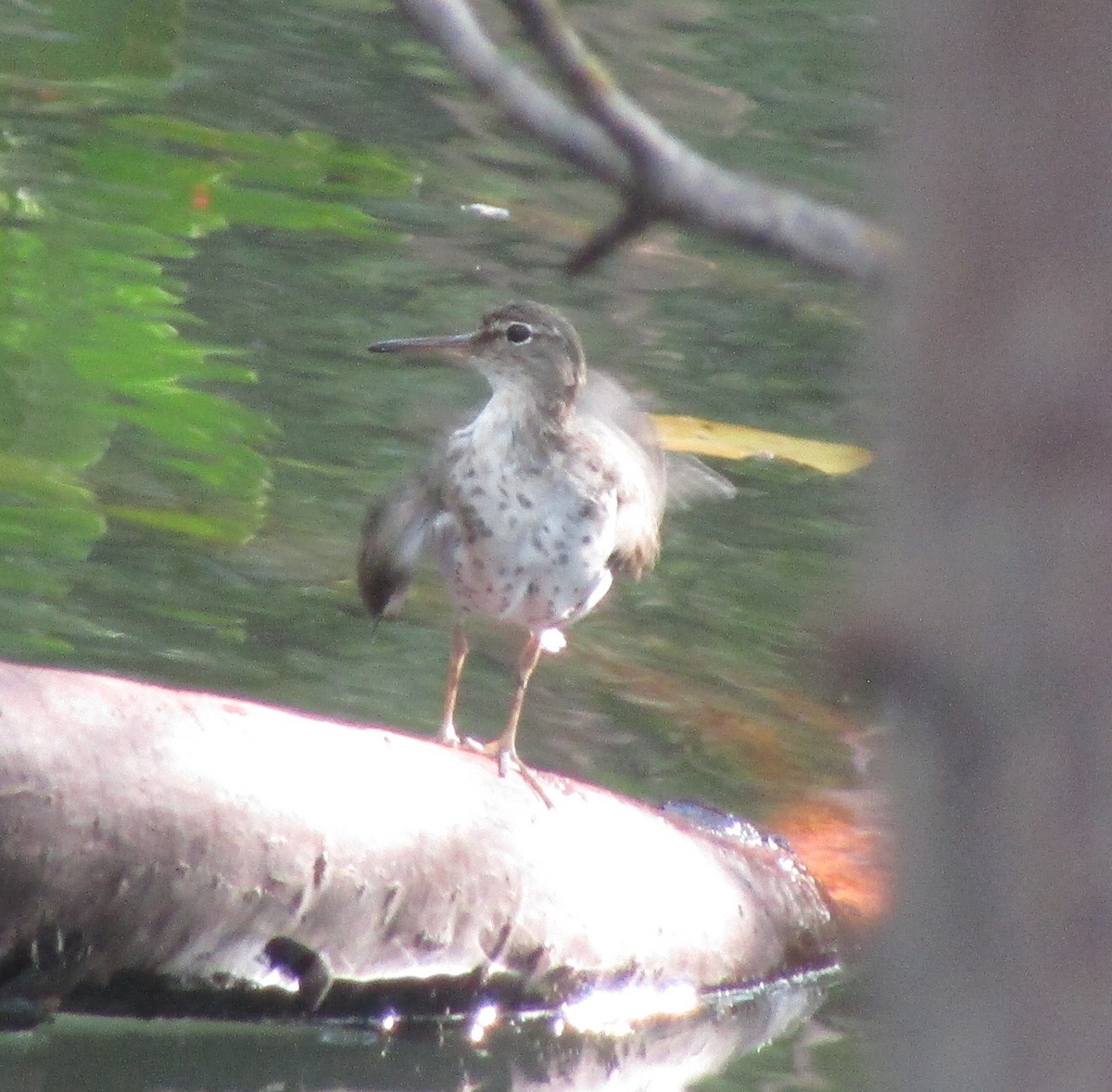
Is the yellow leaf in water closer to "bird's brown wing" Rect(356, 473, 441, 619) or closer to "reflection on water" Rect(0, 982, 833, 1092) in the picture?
"bird's brown wing" Rect(356, 473, 441, 619)

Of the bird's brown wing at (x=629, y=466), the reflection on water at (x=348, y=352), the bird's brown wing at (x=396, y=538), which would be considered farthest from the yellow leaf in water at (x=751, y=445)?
the bird's brown wing at (x=396, y=538)

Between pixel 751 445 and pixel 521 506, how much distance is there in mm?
3702

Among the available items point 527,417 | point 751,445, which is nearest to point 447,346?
point 527,417

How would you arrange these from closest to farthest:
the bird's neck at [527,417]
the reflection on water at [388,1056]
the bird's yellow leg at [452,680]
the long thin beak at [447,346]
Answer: the reflection on water at [388,1056] < the bird's neck at [527,417] < the bird's yellow leg at [452,680] < the long thin beak at [447,346]

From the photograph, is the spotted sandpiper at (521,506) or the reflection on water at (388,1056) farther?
the spotted sandpiper at (521,506)

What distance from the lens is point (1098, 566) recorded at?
123cm

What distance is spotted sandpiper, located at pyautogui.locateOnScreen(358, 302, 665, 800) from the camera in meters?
5.09

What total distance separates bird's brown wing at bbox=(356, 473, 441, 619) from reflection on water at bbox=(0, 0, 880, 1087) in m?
0.97

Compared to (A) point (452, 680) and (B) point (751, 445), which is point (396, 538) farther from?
(B) point (751, 445)

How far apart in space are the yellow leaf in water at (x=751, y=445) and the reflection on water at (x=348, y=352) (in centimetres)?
12

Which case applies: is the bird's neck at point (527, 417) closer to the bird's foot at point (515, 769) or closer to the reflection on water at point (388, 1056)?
the bird's foot at point (515, 769)

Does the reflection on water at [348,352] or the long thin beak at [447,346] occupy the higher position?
the long thin beak at [447,346]

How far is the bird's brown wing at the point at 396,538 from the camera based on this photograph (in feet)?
17.3

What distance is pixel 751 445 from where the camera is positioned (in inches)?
342
